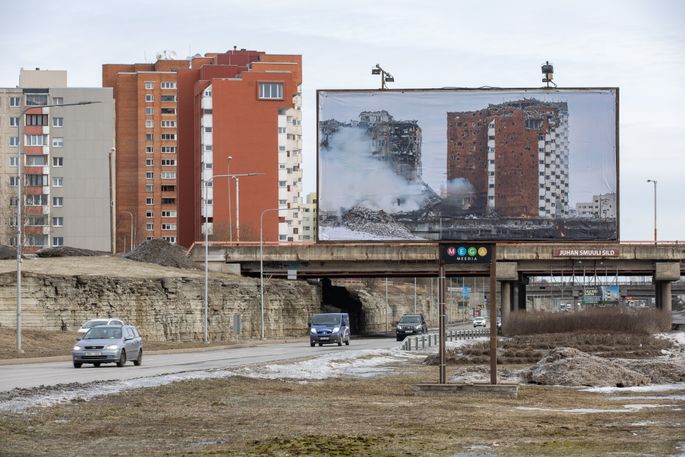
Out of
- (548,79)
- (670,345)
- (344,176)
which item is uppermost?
(548,79)

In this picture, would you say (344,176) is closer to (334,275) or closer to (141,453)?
(334,275)

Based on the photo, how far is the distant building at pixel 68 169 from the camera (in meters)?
152

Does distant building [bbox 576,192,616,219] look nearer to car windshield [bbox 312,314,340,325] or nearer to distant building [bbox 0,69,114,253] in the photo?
car windshield [bbox 312,314,340,325]

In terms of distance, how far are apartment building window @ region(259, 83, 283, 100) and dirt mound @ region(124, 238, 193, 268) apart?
4809 centimetres

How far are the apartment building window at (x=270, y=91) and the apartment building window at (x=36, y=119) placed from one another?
29.4 metres

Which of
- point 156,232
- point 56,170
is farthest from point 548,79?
point 156,232

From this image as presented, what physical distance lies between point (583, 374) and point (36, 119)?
13257cm

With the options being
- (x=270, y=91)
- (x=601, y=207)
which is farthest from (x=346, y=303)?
(x=270, y=91)

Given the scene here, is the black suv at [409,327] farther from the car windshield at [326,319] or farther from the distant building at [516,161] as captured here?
the car windshield at [326,319]

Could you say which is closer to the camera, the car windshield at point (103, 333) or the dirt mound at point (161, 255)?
the car windshield at point (103, 333)

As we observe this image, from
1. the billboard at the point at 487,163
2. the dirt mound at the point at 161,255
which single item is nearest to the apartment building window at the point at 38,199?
the dirt mound at the point at 161,255

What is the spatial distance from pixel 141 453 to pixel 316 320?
171 feet

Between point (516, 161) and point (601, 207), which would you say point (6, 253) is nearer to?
point (516, 161)

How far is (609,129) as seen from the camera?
7662 cm
